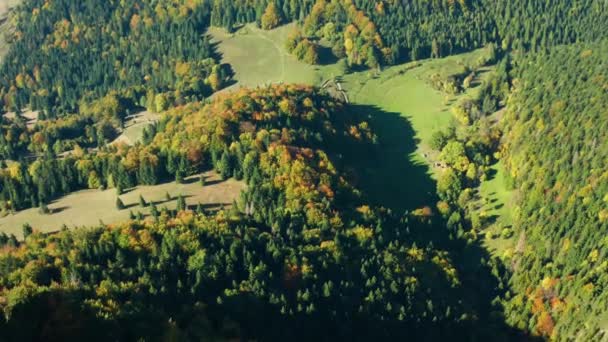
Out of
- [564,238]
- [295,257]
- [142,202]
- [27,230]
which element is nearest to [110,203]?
[142,202]

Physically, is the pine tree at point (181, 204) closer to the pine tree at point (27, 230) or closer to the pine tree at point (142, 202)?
the pine tree at point (142, 202)

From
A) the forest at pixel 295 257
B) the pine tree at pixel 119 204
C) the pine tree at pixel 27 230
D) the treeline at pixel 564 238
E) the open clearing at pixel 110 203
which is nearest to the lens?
the forest at pixel 295 257

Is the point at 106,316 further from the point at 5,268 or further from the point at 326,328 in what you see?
the point at 326,328

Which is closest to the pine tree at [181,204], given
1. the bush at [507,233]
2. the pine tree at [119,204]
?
the pine tree at [119,204]

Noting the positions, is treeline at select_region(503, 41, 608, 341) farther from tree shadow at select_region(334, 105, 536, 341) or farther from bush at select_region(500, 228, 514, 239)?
tree shadow at select_region(334, 105, 536, 341)

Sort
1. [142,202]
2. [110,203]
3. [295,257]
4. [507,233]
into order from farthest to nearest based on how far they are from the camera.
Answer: [507,233], [110,203], [142,202], [295,257]

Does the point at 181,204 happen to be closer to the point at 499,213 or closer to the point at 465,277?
the point at 465,277

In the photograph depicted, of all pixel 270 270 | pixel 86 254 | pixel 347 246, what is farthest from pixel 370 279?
pixel 86 254
